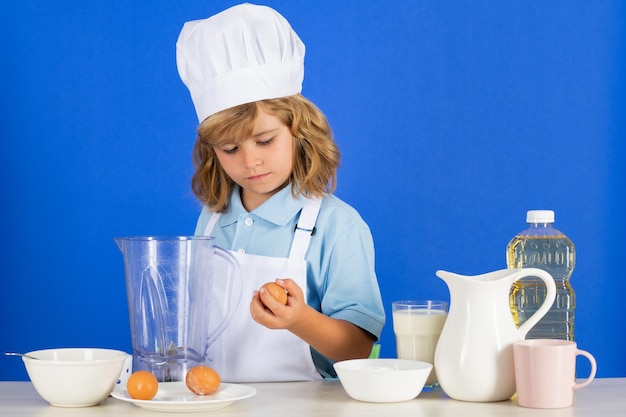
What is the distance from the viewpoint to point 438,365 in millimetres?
1178

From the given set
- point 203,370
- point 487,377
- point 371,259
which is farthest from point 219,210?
point 487,377

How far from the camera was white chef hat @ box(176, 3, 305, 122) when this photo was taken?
5.14 ft

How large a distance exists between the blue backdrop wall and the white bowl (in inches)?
55.5

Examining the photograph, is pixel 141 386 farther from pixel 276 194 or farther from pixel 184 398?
pixel 276 194

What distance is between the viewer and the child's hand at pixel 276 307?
1.25 meters

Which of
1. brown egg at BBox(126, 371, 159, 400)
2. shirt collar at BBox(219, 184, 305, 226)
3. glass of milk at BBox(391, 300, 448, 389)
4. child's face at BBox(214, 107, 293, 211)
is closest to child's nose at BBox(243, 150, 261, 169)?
child's face at BBox(214, 107, 293, 211)

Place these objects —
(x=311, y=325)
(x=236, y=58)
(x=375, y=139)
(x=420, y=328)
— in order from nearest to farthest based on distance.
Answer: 1. (x=420, y=328)
2. (x=311, y=325)
3. (x=236, y=58)
4. (x=375, y=139)

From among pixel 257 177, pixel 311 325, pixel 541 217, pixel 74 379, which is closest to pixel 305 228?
pixel 257 177

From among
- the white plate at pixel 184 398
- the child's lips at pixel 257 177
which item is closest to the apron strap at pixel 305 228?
the child's lips at pixel 257 177

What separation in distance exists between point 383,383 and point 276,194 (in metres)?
0.60

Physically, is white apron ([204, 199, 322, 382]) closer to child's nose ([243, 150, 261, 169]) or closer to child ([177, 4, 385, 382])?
child ([177, 4, 385, 382])

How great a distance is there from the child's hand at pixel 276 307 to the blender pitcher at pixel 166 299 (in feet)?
0.29

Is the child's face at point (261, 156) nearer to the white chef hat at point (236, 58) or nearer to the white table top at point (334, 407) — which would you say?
the white chef hat at point (236, 58)

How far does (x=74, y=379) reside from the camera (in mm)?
1140
